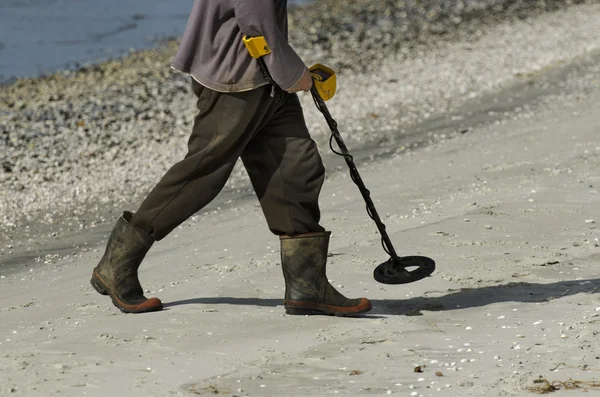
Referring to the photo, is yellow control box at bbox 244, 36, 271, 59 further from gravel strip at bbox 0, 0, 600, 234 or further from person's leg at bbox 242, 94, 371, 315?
gravel strip at bbox 0, 0, 600, 234

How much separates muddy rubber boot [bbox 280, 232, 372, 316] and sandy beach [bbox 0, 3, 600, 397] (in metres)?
0.07

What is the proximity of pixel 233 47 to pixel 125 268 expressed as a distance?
1.09 meters

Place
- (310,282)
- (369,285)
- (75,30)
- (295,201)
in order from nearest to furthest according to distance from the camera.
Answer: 1. (295,201)
2. (310,282)
3. (369,285)
4. (75,30)

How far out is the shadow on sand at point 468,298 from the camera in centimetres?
514

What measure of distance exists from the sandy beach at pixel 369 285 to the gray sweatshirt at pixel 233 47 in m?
1.04

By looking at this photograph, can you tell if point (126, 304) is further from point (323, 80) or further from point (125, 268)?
point (323, 80)

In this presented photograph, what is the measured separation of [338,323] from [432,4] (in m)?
14.7

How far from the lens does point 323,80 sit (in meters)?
4.96

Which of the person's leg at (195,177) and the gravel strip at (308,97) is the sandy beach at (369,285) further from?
the person's leg at (195,177)

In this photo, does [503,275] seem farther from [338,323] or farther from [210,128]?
[210,128]

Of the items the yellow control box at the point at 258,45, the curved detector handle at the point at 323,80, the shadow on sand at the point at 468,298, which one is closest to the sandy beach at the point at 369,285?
the shadow on sand at the point at 468,298

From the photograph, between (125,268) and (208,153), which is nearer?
(208,153)

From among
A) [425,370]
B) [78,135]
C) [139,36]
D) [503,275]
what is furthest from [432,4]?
[425,370]

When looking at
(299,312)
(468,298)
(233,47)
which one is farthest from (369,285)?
(233,47)
